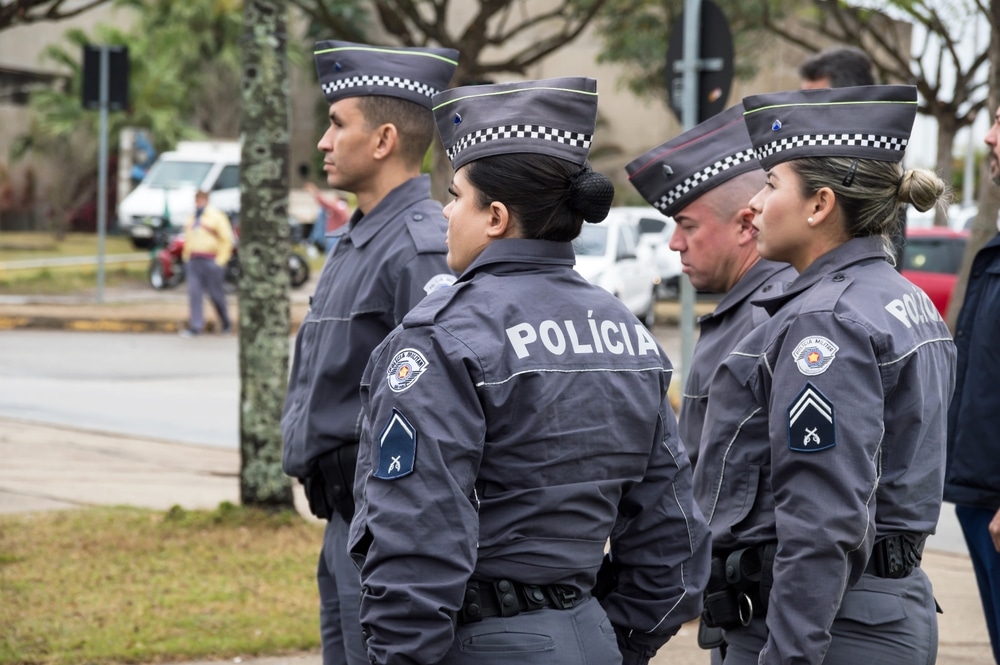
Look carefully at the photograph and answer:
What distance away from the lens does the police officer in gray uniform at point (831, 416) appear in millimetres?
2557

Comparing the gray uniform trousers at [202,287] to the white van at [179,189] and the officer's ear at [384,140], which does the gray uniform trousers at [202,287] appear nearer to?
the white van at [179,189]

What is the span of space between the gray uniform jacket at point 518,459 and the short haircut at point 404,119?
1527 mm

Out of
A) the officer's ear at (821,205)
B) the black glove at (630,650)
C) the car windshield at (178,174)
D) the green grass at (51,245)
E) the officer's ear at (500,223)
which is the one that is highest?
the officer's ear at (821,205)

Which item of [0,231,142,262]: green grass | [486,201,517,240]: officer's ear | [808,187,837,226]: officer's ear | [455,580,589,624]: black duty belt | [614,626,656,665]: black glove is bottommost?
[0,231,142,262]: green grass

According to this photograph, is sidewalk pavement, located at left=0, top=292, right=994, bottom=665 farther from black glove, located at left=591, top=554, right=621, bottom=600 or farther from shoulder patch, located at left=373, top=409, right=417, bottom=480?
shoulder patch, located at left=373, top=409, right=417, bottom=480

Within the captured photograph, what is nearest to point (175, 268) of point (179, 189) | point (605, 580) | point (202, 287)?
point (179, 189)

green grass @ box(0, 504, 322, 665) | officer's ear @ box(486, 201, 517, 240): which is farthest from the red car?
officer's ear @ box(486, 201, 517, 240)

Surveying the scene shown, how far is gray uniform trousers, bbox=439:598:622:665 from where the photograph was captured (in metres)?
2.42

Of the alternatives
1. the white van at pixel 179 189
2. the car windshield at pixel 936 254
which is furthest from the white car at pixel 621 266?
the white van at pixel 179 189

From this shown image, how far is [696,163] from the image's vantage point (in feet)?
11.4

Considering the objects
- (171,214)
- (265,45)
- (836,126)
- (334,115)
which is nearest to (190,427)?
(265,45)

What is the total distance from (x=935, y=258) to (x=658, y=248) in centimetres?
803

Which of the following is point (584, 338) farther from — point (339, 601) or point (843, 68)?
point (843, 68)

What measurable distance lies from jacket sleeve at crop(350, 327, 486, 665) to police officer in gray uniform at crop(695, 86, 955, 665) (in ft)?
2.18
